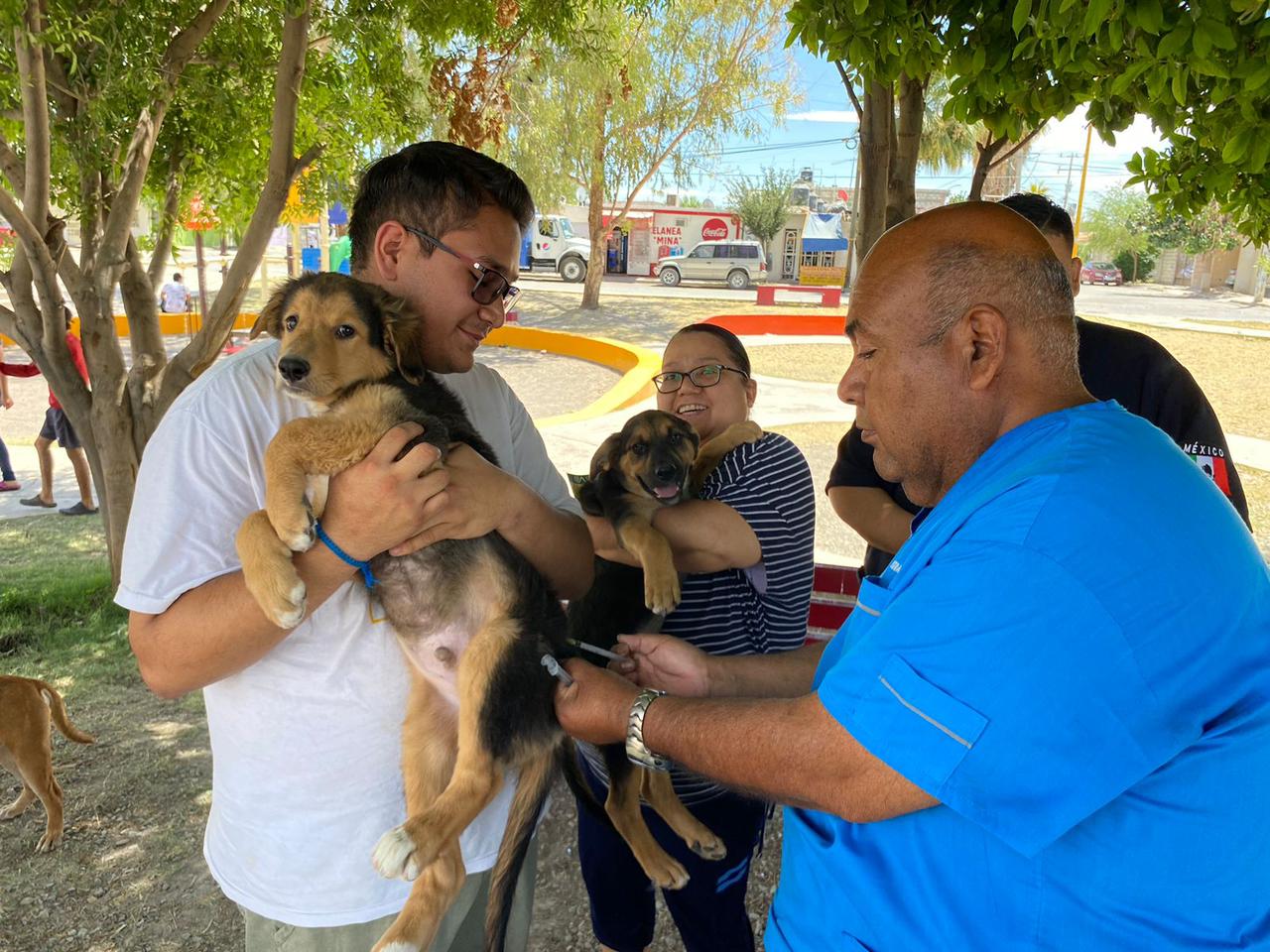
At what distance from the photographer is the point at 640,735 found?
6.32ft

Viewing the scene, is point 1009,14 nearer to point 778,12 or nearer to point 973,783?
point 973,783

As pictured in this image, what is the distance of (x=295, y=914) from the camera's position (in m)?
1.98

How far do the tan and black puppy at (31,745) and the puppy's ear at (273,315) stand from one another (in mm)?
3261

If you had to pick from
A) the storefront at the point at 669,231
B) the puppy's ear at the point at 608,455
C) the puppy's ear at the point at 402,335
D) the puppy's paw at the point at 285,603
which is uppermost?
the storefront at the point at 669,231

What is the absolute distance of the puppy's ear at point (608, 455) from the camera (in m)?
3.60

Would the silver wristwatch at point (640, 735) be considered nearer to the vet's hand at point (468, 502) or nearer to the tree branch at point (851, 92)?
the vet's hand at point (468, 502)

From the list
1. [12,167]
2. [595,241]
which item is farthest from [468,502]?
[595,241]

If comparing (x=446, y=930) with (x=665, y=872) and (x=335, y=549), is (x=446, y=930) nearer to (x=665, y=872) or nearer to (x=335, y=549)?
(x=665, y=872)

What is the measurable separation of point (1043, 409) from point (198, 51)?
24.1 ft

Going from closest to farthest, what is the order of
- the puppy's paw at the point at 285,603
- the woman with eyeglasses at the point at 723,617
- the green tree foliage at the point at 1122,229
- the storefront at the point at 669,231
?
the puppy's paw at the point at 285,603, the woman with eyeglasses at the point at 723,617, the storefront at the point at 669,231, the green tree foliage at the point at 1122,229

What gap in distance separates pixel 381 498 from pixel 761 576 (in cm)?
157

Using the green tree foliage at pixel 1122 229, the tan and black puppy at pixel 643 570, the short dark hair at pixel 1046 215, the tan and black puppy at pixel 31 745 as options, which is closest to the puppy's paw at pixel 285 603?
the tan and black puppy at pixel 643 570

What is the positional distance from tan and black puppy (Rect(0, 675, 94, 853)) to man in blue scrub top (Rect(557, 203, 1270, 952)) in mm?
4336

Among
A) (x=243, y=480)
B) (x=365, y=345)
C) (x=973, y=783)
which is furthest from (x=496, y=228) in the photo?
(x=973, y=783)
